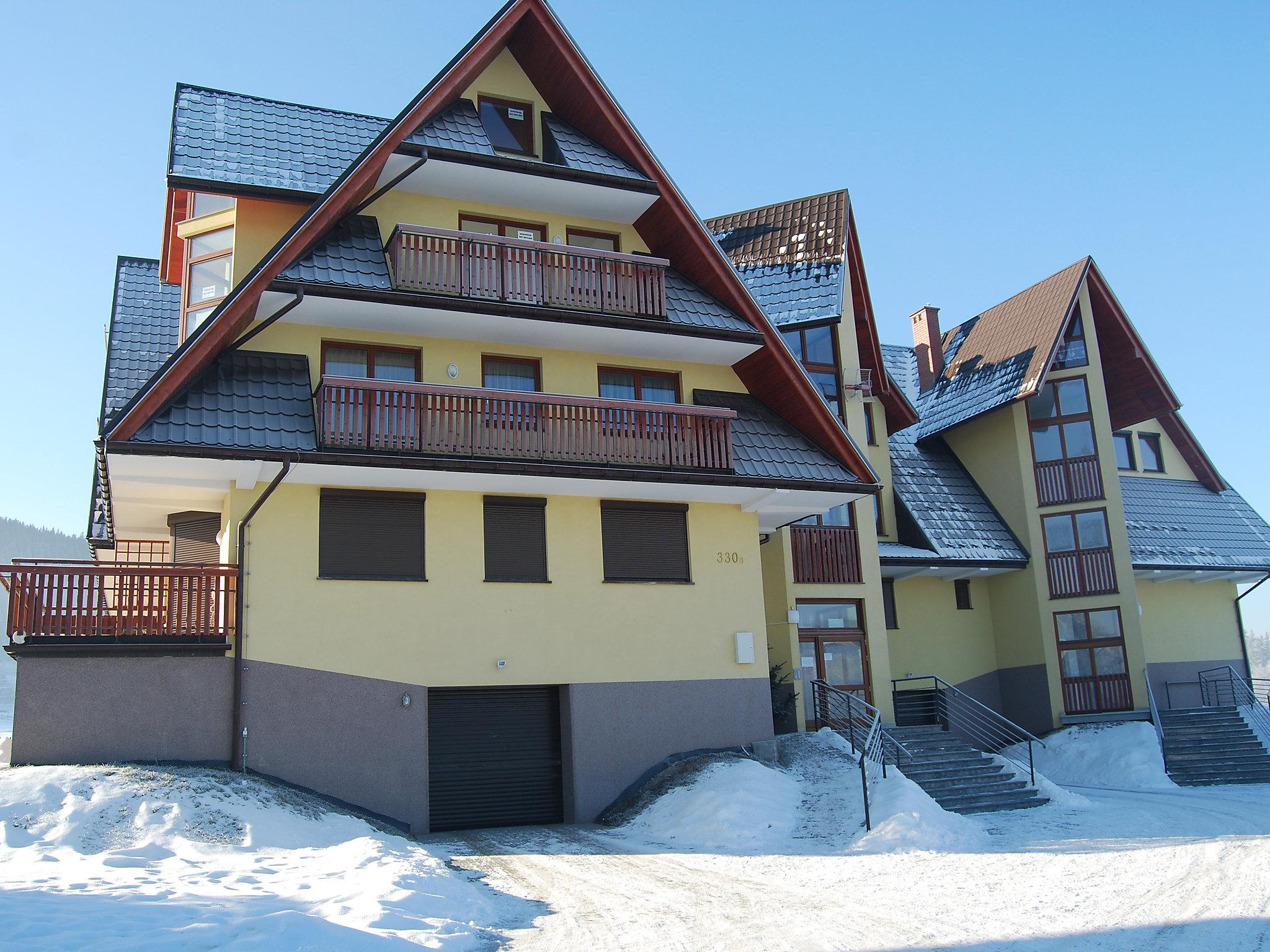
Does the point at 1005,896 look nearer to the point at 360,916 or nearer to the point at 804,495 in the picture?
the point at 360,916

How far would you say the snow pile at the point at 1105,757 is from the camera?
2309 centimetres

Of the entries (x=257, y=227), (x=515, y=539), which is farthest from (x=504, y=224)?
(x=515, y=539)

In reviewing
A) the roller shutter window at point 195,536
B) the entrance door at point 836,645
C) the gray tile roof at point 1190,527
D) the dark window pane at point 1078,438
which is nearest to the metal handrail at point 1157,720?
the gray tile roof at point 1190,527

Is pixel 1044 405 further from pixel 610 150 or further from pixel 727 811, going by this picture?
pixel 727 811

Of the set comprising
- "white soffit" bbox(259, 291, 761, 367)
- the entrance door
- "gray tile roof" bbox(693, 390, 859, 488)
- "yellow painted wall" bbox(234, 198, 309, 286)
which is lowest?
the entrance door

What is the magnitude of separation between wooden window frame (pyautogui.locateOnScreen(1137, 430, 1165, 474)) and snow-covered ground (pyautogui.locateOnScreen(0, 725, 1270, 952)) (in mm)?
14990

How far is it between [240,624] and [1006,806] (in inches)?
498

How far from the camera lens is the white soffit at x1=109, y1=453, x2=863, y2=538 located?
16031 millimetres

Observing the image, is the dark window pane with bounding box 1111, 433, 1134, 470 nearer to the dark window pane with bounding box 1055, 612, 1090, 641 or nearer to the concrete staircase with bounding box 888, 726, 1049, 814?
the dark window pane with bounding box 1055, 612, 1090, 641

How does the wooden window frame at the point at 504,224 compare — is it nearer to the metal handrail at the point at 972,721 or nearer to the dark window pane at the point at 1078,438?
the metal handrail at the point at 972,721

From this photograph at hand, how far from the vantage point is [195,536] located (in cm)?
1930

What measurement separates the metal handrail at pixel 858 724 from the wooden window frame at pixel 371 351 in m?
9.37

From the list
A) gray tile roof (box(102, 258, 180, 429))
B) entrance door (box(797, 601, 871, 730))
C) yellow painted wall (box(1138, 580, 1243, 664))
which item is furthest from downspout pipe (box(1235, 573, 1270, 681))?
gray tile roof (box(102, 258, 180, 429))

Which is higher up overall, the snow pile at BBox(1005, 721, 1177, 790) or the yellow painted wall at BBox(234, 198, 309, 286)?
the yellow painted wall at BBox(234, 198, 309, 286)
